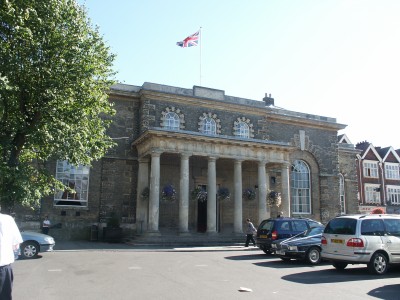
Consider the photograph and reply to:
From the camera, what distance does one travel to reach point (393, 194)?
50.4 meters

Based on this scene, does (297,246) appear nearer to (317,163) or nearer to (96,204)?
(96,204)

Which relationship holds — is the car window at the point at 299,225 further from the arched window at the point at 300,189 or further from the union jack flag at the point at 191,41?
the union jack flag at the point at 191,41

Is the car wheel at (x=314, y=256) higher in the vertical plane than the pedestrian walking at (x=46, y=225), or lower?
lower

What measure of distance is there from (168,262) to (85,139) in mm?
6453

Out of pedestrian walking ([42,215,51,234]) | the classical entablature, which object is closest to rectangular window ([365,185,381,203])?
the classical entablature

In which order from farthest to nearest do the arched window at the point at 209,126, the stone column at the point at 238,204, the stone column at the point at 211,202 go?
1. the arched window at the point at 209,126
2. the stone column at the point at 238,204
3. the stone column at the point at 211,202

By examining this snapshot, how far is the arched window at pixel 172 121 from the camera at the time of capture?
2552 centimetres

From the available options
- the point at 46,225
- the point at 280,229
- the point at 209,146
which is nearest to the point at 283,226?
the point at 280,229

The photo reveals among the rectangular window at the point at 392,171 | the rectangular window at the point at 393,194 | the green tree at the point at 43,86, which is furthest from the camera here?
the rectangular window at the point at 392,171

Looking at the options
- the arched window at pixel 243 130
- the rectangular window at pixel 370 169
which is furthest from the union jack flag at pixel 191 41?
the rectangular window at pixel 370 169

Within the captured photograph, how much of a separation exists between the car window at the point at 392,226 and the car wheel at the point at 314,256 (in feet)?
9.42

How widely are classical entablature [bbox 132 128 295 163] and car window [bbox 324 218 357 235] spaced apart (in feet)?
39.1

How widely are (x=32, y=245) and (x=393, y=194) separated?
48.7 m

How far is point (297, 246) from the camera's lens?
539 inches
